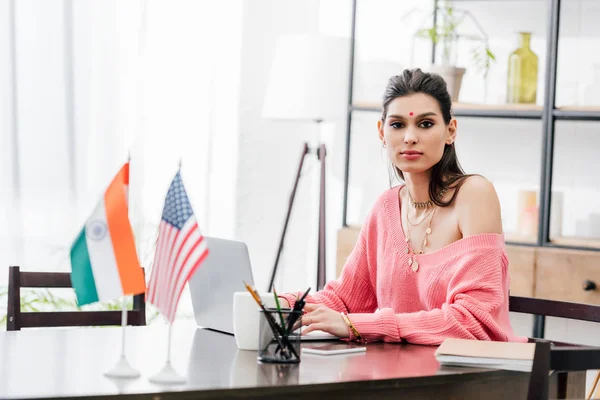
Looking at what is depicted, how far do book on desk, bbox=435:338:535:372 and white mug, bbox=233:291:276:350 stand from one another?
1.18ft

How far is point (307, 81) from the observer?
12.5ft

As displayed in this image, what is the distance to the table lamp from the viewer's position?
3801 millimetres

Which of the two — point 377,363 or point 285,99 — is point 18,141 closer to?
point 285,99

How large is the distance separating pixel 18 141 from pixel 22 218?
281mm

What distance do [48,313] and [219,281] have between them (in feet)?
1.57

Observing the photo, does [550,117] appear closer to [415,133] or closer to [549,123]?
[549,123]

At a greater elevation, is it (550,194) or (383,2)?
(383,2)

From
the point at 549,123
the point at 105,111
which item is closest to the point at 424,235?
the point at 549,123

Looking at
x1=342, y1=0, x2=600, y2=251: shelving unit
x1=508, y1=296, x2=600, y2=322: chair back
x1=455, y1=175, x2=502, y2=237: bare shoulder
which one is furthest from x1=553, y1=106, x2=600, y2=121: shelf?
x1=455, y1=175, x2=502, y2=237: bare shoulder

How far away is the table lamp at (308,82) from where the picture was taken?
12.5ft

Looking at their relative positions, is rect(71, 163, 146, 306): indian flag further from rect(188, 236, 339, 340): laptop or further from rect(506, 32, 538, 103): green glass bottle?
rect(506, 32, 538, 103): green glass bottle

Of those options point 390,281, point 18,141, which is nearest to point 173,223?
point 390,281

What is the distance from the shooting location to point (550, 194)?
3.54 m

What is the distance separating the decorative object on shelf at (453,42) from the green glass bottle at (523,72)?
0.16m
